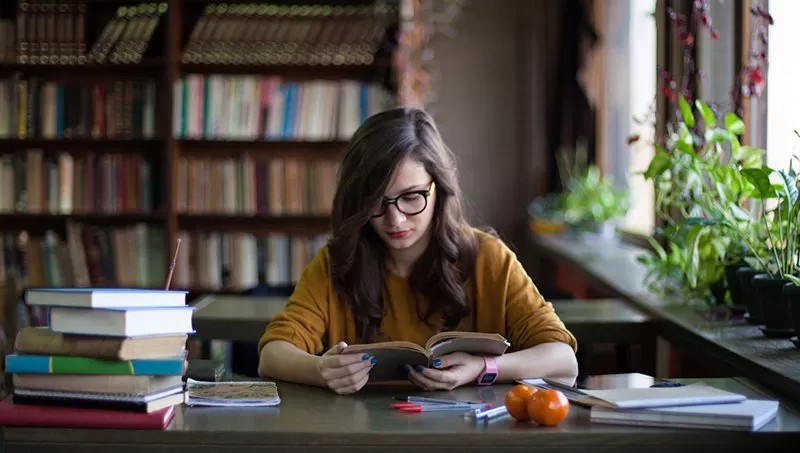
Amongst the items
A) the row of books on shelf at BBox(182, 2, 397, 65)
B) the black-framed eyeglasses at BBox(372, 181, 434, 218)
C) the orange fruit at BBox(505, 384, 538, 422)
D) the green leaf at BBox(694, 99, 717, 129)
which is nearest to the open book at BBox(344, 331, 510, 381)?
the orange fruit at BBox(505, 384, 538, 422)

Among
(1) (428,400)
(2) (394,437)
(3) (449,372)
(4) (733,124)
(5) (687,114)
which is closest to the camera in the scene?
(2) (394,437)

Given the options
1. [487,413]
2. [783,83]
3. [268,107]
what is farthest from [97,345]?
[268,107]

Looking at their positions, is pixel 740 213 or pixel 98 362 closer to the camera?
pixel 98 362

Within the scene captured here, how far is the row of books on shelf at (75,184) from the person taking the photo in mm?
4879

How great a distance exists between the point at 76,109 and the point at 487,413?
3.65 m

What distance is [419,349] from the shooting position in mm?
1870

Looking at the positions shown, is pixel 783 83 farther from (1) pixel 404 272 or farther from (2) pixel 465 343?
(2) pixel 465 343

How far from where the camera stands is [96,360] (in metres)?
1.66

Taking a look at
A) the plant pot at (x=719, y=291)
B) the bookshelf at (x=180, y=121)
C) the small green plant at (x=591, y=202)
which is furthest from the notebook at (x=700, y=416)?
the bookshelf at (x=180, y=121)

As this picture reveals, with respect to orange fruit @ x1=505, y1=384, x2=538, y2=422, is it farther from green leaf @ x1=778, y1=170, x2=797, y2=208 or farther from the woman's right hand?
green leaf @ x1=778, y1=170, x2=797, y2=208

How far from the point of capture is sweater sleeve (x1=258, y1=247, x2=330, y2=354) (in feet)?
7.32

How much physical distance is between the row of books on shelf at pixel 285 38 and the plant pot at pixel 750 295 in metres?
2.81

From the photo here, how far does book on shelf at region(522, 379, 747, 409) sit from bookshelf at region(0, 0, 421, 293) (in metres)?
3.15

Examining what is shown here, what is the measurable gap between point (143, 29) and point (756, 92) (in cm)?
314
